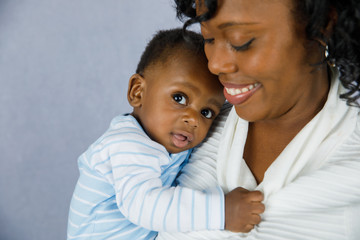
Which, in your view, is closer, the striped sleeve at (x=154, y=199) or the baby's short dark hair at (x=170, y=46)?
the striped sleeve at (x=154, y=199)

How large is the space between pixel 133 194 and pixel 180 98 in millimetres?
317

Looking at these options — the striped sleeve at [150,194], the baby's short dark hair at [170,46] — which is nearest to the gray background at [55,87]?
the baby's short dark hair at [170,46]

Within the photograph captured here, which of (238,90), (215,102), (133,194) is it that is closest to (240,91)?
(238,90)

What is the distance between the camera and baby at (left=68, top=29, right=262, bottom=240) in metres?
1.13

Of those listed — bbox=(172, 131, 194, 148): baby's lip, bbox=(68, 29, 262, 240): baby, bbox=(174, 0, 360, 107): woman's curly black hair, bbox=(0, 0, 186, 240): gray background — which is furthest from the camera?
bbox=(0, 0, 186, 240): gray background

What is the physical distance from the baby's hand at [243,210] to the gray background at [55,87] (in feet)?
5.50

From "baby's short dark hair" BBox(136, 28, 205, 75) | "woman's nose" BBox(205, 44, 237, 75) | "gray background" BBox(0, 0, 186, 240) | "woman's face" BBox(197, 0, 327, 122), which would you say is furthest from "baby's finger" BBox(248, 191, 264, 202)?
"gray background" BBox(0, 0, 186, 240)

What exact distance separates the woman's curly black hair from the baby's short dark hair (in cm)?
24

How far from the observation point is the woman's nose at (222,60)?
1001 millimetres

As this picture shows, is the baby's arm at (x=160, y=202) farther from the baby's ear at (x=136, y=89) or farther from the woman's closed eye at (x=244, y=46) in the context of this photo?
the woman's closed eye at (x=244, y=46)

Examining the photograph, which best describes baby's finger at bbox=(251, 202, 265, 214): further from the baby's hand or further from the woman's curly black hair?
the woman's curly black hair

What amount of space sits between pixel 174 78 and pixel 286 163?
41cm

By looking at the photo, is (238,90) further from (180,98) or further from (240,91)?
(180,98)

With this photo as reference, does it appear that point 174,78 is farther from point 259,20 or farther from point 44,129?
point 44,129
